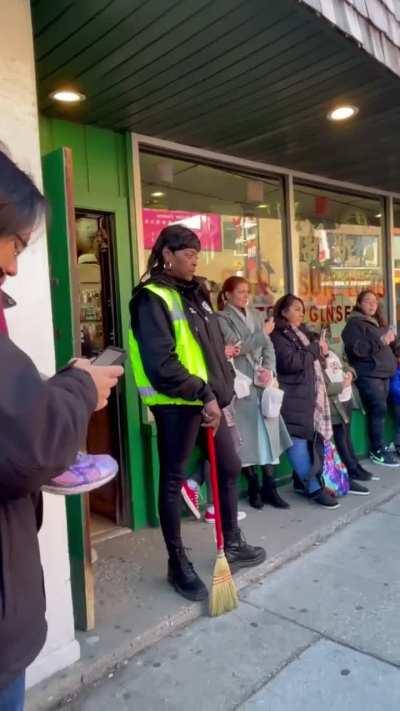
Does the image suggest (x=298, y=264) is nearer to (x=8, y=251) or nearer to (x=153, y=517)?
(x=153, y=517)

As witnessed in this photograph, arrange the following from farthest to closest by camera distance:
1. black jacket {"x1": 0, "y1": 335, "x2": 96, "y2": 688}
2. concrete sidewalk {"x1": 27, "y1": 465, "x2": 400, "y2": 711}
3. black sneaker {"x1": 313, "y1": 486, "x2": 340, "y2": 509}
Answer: black sneaker {"x1": 313, "y1": 486, "x2": 340, "y2": 509} → concrete sidewalk {"x1": 27, "y1": 465, "x2": 400, "y2": 711} → black jacket {"x1": 0, "y1": 335, "x2": 96, "y2": 688}

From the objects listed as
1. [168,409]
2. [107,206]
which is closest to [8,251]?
[168,409]

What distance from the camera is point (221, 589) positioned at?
9.00ft

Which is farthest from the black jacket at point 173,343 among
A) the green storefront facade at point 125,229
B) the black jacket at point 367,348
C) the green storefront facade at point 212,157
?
the black jacket at point 367,348

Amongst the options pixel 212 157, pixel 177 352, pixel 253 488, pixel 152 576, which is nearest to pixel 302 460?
pixel 253 488

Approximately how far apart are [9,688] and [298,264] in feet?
15.0

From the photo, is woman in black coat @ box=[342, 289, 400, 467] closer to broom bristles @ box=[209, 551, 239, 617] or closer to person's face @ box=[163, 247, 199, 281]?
person's face @ box=[163, 247, 199, 281]

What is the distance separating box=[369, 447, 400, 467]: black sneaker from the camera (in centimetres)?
520

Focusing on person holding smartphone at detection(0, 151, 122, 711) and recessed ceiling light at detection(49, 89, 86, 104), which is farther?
recessed ceiling light at detection(49, 89, 86, 104)

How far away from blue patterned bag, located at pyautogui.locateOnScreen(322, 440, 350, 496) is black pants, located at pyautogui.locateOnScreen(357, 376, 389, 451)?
102cm

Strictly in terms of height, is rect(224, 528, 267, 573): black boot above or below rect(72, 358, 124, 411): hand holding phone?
below

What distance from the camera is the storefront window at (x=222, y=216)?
164 inches

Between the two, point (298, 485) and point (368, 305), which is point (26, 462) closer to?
point (298, 485)

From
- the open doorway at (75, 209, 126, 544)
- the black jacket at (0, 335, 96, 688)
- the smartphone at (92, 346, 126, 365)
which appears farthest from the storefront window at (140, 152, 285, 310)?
the black jacket at (0, 335, 96, 688)
